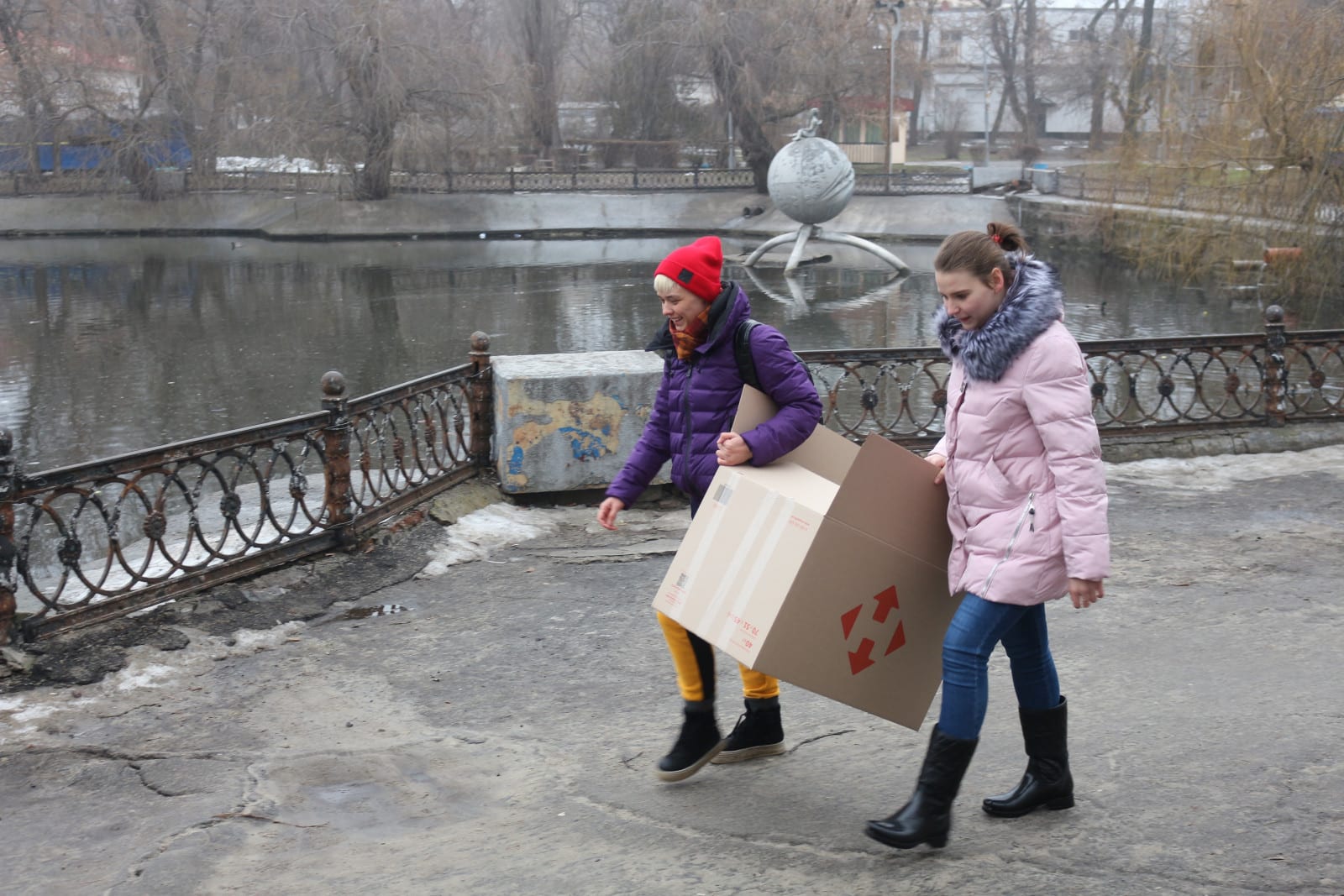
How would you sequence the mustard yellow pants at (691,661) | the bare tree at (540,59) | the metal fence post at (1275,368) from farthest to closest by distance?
the bare tree at (540,59) < the metal fence post at (1275,368) < the mustard yellow pants at (691,661)

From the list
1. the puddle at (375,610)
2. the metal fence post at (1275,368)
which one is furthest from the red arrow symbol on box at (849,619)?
the metal fence post at (1275,368)

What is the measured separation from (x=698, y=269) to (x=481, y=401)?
3.84m

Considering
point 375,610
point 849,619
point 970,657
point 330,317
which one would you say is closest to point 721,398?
point 849,619

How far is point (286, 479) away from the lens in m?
8.70

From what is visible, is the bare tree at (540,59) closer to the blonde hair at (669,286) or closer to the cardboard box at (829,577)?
→ the blonde hair at (669,286)

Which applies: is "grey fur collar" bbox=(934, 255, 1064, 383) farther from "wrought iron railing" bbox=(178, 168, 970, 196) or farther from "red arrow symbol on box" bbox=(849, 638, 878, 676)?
"wrought iron railing" bbox=(178, 168, 970, 196)

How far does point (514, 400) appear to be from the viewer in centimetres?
681

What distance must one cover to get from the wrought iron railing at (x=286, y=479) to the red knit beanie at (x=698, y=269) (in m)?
2.16

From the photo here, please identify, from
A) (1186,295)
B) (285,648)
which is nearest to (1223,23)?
(1186,295)

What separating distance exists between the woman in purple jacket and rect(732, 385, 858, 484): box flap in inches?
1.5

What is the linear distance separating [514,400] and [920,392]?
7002mm

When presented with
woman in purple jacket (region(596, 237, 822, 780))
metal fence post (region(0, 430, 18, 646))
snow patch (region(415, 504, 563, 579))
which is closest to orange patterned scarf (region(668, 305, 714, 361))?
woman in purple jacket (region(596, 237, 822, 780))

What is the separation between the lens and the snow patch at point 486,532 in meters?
6.03

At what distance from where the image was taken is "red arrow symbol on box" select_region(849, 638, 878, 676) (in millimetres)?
3262
